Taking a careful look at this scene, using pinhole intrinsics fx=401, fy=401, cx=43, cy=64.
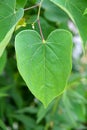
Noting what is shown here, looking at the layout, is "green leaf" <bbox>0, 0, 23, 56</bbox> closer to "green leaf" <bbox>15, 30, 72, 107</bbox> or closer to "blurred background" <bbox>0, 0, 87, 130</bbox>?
"green leaf" <bbox>15, 30, 72, 107</bbox>

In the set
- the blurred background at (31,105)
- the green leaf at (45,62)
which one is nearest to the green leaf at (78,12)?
the green leaf at (45,62)

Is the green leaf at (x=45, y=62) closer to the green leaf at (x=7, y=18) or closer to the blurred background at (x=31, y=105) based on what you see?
the green leaf at (x=7, y=18)

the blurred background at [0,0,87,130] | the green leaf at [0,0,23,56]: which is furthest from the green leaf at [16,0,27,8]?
the blurred background at [0,0,87,130]

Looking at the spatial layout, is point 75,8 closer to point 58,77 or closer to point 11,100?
point 58,77

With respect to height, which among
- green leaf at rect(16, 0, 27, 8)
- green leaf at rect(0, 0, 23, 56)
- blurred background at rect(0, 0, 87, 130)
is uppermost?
green leaf at rect(0, 0, 23, 56)

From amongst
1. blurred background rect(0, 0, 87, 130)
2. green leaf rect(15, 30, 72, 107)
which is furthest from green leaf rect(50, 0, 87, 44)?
blurred background rect(0, 0, 87, 130)

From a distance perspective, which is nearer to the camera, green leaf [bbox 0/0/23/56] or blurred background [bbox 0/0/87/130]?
green leaf [bbox 0/0/23/56]

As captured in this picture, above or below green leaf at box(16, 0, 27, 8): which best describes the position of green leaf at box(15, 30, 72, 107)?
below
